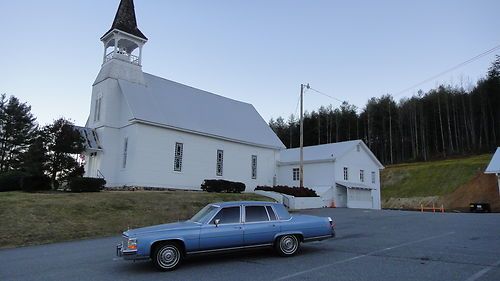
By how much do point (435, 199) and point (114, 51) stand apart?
146ft

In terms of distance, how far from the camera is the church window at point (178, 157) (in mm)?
31000

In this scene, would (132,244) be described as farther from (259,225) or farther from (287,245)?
(287,245)

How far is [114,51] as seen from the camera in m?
31.8

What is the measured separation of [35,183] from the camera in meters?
25.3

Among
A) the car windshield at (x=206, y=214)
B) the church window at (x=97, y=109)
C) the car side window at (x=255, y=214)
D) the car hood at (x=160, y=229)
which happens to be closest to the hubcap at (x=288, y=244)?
the car side window at (x=255, y=214)

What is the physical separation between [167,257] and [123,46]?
94.5ft

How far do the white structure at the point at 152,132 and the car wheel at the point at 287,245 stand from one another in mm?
20088

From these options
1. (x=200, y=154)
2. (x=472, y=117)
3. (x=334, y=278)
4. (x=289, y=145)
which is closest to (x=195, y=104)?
(x=200, y=154)

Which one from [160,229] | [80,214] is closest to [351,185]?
[80,214]

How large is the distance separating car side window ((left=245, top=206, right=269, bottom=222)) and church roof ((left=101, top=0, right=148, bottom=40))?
86.7 ft

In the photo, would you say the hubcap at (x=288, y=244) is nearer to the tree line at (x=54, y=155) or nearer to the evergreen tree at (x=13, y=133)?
the tree line at (x=54, y=155)

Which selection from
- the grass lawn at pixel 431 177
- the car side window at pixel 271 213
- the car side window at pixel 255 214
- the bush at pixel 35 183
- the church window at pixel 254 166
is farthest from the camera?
the grass lawn at pixel 431 177

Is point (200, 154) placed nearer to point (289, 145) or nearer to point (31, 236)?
point (31, 236)

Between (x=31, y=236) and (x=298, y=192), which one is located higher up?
(x=298, y=192)
